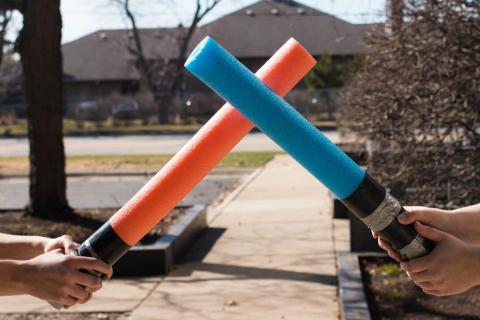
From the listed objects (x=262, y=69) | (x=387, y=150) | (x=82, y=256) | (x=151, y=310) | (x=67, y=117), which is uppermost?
(x=262, y=69)

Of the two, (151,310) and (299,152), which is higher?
(299,152)

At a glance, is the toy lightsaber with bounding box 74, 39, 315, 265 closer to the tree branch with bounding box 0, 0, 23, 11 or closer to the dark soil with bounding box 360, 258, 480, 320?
the dark soil with bounding box 360, 258, 480, 320

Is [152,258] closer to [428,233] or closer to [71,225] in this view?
[71,225]

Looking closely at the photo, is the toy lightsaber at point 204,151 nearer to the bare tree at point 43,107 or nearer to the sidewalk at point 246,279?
the sidewalk at point 246,279

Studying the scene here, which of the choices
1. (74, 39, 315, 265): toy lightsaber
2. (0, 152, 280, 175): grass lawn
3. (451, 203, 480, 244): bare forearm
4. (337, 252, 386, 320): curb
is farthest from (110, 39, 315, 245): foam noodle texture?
(0, 152, 280, 175): grass lawn

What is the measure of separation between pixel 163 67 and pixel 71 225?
39.8 m

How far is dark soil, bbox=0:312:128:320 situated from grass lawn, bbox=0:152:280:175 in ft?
38.0

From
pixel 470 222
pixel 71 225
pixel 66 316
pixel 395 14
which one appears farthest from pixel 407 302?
pixel 71 225

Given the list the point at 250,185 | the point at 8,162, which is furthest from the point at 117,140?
the point at 250,185

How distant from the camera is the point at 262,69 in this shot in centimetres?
140

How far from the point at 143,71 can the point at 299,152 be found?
44621 millimetres

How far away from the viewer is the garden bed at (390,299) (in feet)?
17.0

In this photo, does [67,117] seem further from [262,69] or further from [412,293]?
[262,69]

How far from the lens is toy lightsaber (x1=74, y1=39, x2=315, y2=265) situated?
137cm
